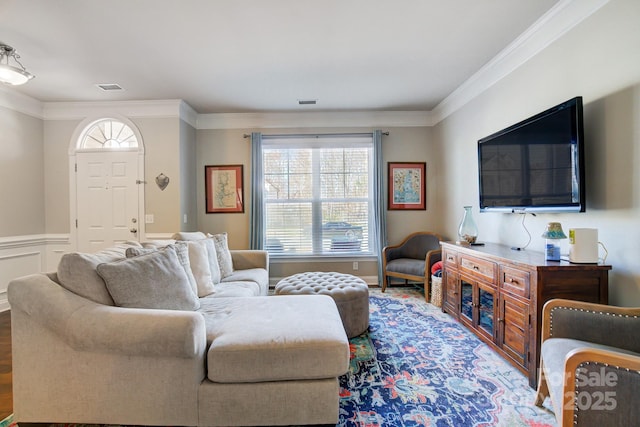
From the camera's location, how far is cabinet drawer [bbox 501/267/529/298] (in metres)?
1.87

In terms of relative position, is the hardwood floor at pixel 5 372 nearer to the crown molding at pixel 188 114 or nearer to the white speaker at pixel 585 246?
the crown molding at pixel 188 114

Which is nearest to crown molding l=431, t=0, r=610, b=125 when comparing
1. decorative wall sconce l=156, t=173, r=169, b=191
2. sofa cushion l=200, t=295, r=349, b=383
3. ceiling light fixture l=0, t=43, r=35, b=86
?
sofa cushion l=200, t=295, r=349, b=383

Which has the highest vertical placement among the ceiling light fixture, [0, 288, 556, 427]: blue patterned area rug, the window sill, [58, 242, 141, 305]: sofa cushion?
the ceiling light fixture

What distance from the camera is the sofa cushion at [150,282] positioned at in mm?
1565

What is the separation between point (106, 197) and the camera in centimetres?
393

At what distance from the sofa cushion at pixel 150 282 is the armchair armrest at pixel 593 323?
2.15m

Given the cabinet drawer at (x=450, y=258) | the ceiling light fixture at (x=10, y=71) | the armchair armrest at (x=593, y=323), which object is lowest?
the armchair armrest at (x=593, y=323)

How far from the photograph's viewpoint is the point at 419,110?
4.38 m

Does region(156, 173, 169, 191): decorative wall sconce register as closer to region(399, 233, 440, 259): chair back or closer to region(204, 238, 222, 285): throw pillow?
region(204, 238, 222, 285): throw pillow

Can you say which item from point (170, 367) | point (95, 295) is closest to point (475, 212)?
point (170, 367)

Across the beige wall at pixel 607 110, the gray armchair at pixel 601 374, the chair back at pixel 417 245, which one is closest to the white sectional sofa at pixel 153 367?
the gray armchair at pixel 601 374

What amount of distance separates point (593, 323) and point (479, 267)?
989mm

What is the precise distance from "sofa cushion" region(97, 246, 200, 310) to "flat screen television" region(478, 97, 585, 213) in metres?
2.67

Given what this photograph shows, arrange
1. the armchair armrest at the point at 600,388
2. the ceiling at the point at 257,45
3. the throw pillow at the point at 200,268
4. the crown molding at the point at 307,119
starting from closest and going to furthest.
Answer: the armchair armrest at the point at 600,388 < the ceiling at the point at 257,45 < the throw pillow at the point at 200,268 < the crown molding at the point at 307,119
